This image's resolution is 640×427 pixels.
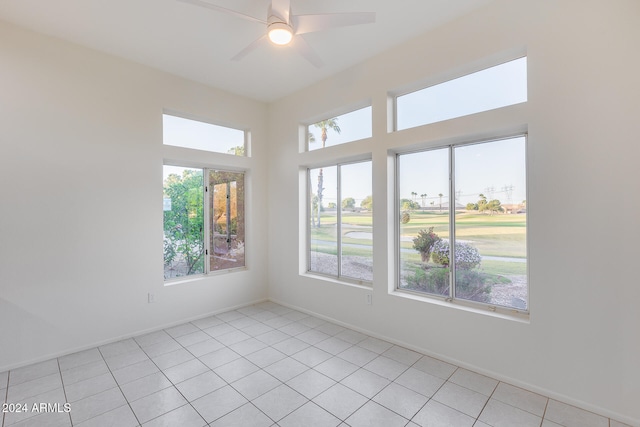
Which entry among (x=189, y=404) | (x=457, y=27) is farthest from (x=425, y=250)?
(x=189, y=404)

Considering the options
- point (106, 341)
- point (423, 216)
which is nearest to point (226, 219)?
point (106, 341)

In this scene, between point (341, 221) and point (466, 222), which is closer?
point (466, 222)

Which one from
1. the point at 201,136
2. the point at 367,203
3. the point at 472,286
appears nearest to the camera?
the point at 472,286

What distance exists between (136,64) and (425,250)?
4.07 metres

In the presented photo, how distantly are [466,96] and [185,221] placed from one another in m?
3.78

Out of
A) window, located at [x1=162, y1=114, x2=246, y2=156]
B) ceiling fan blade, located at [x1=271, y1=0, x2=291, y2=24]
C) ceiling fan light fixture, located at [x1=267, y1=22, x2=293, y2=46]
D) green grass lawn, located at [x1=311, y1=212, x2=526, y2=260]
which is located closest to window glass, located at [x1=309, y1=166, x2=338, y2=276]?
green grass lawn, located at [x1=311, y1=212, x2=526, y2=260]

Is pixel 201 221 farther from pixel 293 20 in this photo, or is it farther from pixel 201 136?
pixel 293 20

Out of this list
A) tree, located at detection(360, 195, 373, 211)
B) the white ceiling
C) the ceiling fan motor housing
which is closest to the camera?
the ceiling fan motor housing

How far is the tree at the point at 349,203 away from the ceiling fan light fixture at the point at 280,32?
2.12m

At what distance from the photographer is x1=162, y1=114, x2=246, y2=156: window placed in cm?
388

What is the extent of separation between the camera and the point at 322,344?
3250 millimetres

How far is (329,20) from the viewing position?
2160 millimetres

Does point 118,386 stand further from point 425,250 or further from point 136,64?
point 136,64

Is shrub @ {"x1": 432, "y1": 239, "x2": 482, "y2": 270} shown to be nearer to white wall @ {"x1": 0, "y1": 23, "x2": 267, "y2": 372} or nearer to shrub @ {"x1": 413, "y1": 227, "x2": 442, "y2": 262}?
shrub @ {"x1": 413, "y1": 227, "x2": 442, "y2": 262}
